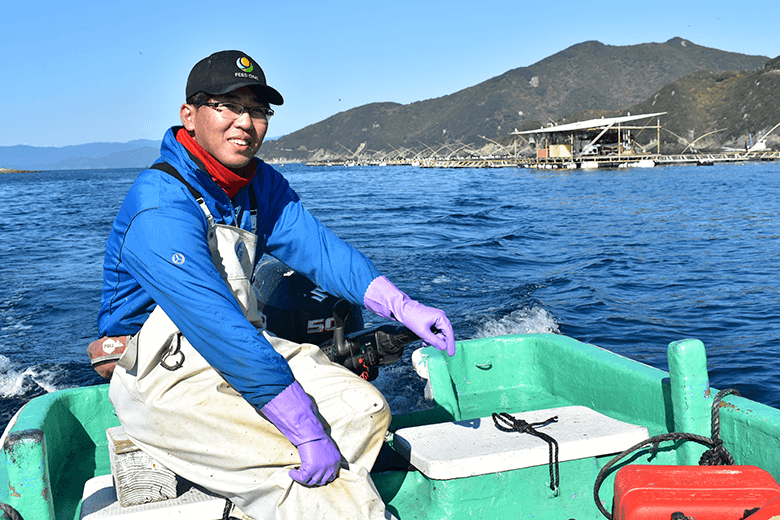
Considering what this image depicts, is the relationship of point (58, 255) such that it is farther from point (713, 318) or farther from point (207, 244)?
point (207, 244)

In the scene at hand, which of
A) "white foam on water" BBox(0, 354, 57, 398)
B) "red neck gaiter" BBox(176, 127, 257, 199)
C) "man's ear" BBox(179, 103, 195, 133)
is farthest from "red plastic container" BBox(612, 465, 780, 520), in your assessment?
"white foam on water" BBox(0, 354, 57, 398)

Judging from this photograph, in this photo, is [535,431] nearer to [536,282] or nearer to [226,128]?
[226,128]

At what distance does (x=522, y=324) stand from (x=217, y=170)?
704cm

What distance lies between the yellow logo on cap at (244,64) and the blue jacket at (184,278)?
1.21 ft

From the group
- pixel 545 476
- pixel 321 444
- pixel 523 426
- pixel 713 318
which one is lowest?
pixel 713 318

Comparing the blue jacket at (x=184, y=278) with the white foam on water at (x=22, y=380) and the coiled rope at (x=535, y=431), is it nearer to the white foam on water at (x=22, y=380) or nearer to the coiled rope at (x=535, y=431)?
the coiled rope at (x=535, y=431)

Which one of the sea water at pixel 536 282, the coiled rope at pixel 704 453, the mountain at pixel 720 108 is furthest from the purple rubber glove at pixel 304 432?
the mountain at pixel 720 108

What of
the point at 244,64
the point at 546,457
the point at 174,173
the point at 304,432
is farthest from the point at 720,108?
the point at 304,432

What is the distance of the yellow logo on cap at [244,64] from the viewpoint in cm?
219

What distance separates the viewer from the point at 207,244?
6.82ft

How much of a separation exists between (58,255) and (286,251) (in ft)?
52.9

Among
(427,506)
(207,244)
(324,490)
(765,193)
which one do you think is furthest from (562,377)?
(765,193)

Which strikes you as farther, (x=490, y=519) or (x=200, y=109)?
(x=490, y=519)

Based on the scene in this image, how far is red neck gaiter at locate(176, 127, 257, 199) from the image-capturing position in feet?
7.45
